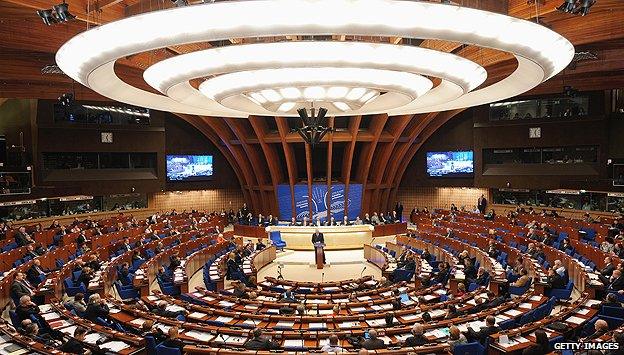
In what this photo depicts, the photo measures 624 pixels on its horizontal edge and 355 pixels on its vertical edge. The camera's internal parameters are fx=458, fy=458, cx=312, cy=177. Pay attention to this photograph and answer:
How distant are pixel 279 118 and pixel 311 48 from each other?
54.3 ft

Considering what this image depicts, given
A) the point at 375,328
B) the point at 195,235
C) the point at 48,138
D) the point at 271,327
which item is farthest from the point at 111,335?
the point at 48,138

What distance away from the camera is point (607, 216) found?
2516 cm

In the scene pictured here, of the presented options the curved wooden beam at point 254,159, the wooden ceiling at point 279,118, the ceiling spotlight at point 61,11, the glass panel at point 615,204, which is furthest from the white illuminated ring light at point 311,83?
the glass panel at point 615,204

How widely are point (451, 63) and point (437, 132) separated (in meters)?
23.2

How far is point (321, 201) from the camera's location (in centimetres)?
2942

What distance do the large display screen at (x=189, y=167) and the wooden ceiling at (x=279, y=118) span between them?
2338 mm

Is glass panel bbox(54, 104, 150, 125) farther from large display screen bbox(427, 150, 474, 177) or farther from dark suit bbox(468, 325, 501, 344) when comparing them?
dark suit bbox(468, 325, 501, 344)

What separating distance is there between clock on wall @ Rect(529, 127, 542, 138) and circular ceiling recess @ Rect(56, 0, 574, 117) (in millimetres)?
16190

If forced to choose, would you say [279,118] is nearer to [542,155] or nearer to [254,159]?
[254,159]

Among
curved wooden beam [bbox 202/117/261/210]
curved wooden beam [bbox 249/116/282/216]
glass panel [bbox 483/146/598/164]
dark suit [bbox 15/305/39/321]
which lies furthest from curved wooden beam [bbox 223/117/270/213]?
dark suit [bbox 15/305/39/321]

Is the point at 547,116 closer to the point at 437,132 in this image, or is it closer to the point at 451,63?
the point at 437,132

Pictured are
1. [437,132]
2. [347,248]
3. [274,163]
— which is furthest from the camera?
[437,132]

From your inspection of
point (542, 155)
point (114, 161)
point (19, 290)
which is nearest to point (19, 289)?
point (19, 290)

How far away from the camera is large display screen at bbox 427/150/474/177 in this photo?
31672mm
